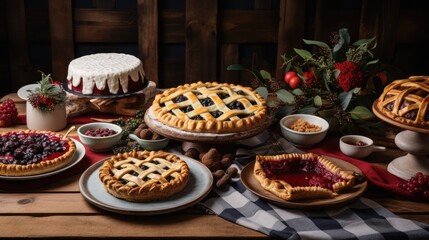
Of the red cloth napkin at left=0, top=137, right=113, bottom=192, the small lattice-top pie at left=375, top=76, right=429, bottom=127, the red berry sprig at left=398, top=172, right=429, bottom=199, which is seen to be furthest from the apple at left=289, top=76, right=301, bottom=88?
the red cloth napkin at left=0, top=137, right=113, bottom=192

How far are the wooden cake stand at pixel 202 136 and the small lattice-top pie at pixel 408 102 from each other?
1.46 feet

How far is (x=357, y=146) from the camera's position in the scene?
2.17 m

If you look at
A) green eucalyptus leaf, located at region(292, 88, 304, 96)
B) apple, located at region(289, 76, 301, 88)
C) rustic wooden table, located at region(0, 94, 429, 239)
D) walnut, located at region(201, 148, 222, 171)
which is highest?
apple, located at region(289, 76, 301, 88)

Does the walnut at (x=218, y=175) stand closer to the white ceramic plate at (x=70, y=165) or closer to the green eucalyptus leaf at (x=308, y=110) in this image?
the white ceramic plate at (x=70, y=165)

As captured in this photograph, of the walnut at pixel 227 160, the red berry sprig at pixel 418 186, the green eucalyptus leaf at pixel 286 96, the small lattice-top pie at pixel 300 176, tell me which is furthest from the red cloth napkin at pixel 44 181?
the red berry sprig at pixel 418 186

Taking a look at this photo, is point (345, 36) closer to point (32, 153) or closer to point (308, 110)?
point (308, 110)

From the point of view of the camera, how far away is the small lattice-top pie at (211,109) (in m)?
2.10

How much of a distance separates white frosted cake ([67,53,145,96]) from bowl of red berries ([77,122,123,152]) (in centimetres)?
29

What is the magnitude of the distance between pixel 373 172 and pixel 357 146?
6.9 inches

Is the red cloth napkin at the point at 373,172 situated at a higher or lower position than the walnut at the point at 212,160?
lower

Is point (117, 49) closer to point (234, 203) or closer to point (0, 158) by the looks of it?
point (0, 158)

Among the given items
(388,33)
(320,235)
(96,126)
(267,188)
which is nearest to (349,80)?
(267,188)

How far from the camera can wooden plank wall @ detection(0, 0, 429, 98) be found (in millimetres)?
3701

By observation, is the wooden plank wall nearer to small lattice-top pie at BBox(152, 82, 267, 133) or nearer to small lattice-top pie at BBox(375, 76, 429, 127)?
small lattice-top pie at BBox(152, 82, 267, 133)
